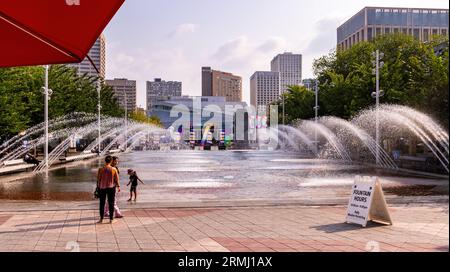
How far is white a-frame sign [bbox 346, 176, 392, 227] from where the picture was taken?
37.4 ft

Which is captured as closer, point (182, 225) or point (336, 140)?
point (182, 225)

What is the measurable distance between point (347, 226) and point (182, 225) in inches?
150

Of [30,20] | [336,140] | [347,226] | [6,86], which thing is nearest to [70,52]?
[30,20]

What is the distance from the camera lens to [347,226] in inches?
448

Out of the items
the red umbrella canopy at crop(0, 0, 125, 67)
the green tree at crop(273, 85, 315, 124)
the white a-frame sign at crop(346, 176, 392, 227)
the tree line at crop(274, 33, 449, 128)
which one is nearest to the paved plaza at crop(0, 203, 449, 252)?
the white a-frame sign at crop(346, 176, 392, 227)

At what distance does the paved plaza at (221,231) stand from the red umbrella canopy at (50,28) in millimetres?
3974

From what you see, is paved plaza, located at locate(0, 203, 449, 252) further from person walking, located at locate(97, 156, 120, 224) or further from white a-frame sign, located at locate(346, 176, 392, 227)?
person walking, located at locate(97, 156, 120, 224)

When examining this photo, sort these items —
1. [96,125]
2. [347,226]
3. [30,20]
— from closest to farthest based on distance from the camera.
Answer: [30,20], [347,226], [96,125]

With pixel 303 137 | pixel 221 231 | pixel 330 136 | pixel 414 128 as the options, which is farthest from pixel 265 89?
pixel 221 231

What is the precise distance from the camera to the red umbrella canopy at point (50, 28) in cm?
471

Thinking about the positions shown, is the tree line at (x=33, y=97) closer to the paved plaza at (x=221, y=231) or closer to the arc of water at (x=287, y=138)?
the paved plaza at (x=221, y=231)

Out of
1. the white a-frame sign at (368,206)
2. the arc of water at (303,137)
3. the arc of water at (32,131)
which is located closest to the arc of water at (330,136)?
the arc of water at (303,137)

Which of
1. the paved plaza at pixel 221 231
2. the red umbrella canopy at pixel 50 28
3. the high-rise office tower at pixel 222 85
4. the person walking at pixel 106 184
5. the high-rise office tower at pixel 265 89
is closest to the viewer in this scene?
the red umbrella canopy at pixel 50 28
